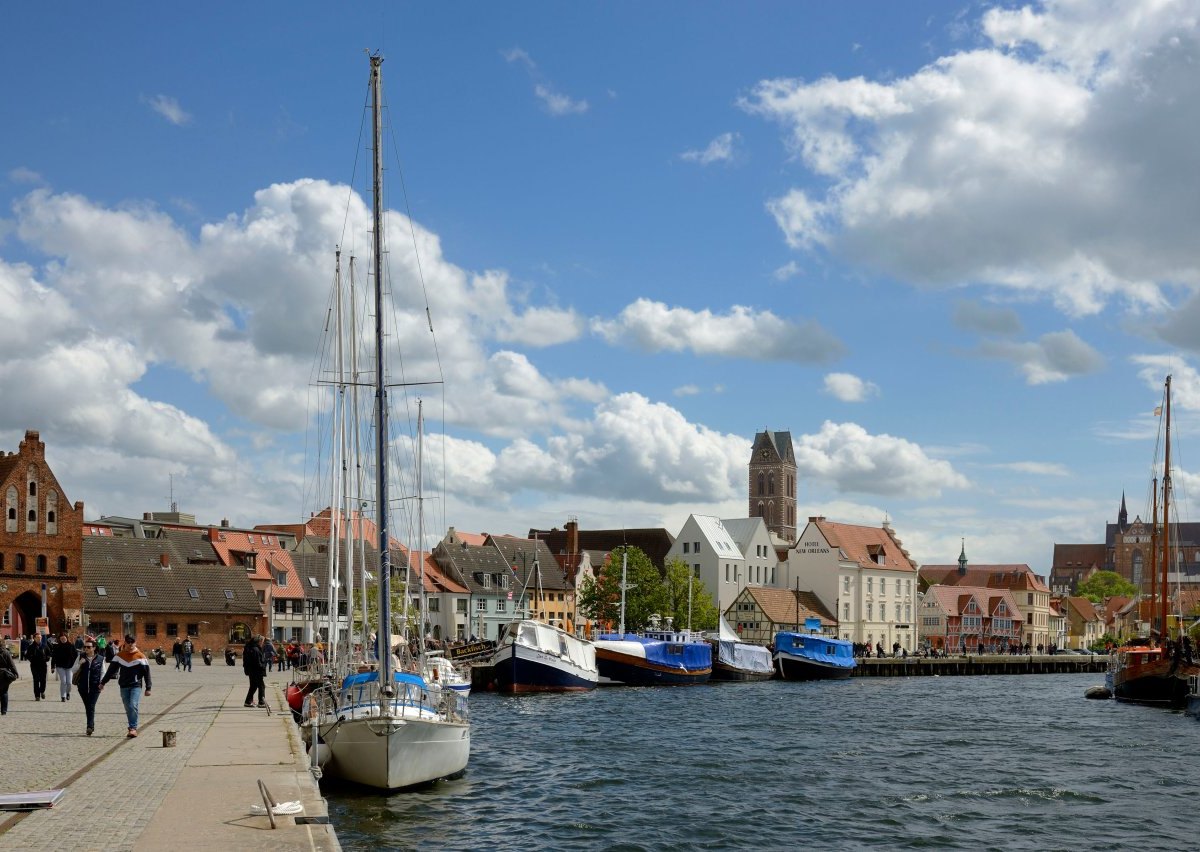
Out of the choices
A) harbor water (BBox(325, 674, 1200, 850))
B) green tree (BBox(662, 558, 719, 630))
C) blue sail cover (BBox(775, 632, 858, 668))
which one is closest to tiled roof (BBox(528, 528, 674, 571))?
green tree (BBox(662, 558, 719, 630))

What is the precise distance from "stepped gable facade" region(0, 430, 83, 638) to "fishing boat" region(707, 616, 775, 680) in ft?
140

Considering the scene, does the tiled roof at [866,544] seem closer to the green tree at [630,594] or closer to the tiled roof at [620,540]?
the tiled roof at [620,540]

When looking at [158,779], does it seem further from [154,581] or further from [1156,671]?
[154,581]

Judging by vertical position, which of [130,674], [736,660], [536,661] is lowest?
[736,660]

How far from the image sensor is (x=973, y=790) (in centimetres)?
3117

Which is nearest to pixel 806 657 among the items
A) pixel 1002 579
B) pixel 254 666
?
pixel 254 666

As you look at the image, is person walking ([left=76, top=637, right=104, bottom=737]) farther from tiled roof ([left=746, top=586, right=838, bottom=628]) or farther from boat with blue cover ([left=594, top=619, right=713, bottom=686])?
tiled roof ([left=746, top=586, right=838, bottom=628])

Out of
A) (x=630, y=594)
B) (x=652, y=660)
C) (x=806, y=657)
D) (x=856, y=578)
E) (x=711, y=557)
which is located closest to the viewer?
(x=652, y=660)

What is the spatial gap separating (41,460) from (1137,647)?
223 feet

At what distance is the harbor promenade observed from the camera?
15.5m

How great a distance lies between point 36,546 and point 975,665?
86.0 metres

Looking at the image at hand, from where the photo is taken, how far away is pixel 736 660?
301 ft

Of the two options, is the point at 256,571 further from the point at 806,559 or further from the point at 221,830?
the point at 221,830

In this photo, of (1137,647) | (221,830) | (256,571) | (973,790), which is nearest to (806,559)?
(256,571)
